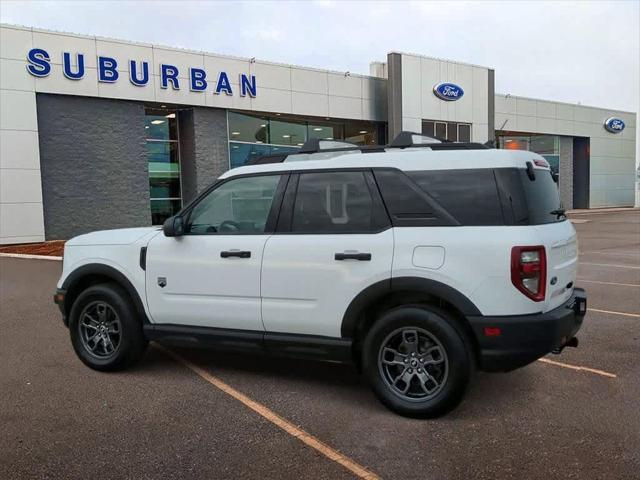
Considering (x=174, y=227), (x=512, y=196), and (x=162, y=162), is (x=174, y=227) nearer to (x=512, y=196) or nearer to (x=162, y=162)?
(x=512, y=196)

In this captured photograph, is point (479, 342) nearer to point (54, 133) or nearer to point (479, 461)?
point (479, 461)

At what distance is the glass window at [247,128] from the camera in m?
22.8

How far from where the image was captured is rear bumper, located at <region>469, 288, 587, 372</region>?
3.77 m

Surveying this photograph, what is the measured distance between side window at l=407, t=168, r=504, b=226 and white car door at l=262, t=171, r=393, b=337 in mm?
427

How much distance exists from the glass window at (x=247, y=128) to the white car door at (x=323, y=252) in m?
18.9

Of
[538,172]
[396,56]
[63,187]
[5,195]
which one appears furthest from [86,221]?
[538,172]

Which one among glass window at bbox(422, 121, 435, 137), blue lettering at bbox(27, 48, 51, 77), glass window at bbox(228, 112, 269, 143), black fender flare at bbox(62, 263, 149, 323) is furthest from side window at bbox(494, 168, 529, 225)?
glass window at bbox(422, 121, 435, 137)

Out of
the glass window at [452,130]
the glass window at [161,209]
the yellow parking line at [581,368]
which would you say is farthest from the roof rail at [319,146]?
the glass window at [452,130]

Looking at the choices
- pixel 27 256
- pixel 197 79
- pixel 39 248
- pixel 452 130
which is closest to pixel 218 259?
pixel 27 256

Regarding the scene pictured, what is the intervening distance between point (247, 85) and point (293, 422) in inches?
795

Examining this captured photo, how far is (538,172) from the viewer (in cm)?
421

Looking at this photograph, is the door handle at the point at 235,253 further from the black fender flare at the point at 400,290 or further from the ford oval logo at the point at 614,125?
the ford oval logo at the point at 614,125

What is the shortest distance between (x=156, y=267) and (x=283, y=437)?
1.98 meters

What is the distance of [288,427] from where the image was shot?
393 cm
